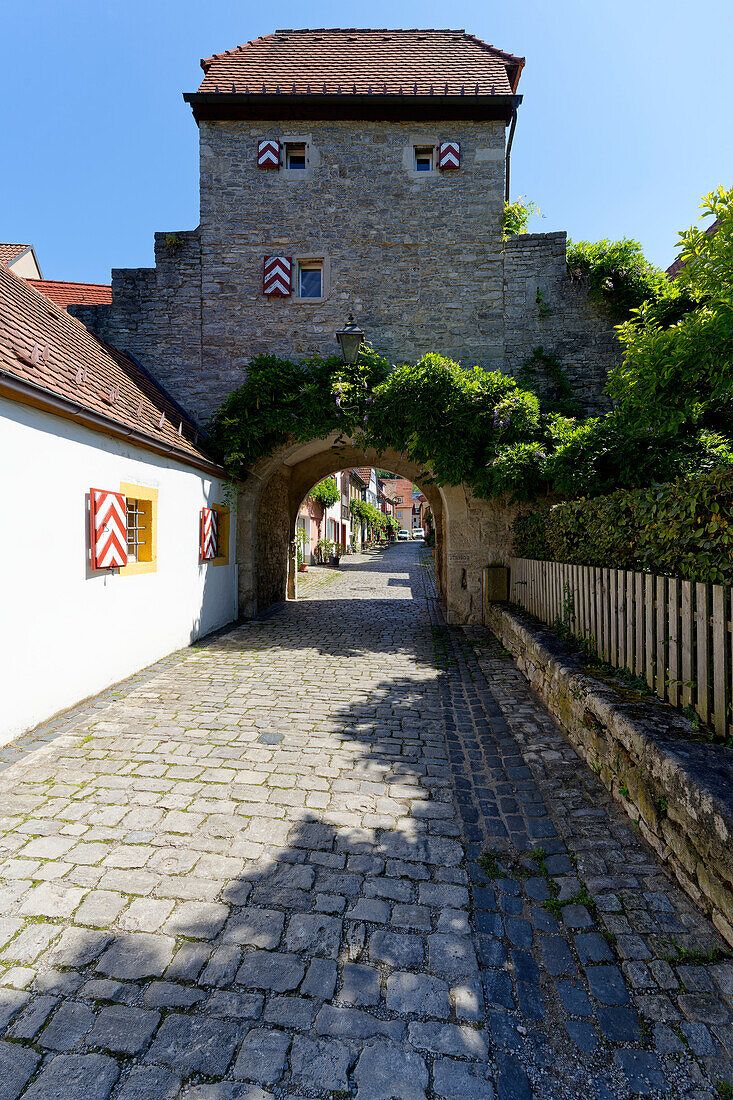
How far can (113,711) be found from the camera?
488 centimetres

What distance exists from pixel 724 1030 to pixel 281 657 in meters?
5.88

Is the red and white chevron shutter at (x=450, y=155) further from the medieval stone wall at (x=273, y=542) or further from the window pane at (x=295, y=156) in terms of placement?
the medieval stone wall at (x=273, y=542)

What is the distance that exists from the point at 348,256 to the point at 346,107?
2706 millimetres

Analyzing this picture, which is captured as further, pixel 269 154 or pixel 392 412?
pixel 269 154

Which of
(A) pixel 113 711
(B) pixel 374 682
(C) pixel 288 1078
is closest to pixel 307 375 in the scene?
(B) pixel 374 682

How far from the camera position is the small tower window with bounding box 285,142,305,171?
10062 millimetres

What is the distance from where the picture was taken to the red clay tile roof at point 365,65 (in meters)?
10.0

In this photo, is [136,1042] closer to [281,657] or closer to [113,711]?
[113,711]

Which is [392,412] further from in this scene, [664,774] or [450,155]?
[664,774]

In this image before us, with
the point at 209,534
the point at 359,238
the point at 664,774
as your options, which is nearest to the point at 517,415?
the point at 359,238

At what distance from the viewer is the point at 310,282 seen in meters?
10.1

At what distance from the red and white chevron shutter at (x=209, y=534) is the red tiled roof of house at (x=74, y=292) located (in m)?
7.25

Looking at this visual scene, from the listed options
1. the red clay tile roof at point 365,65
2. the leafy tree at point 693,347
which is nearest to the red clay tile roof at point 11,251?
the red clay tile roof at point 365,65

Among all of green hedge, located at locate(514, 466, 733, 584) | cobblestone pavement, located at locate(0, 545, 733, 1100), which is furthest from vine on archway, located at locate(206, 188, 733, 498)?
cobblestone pavement, located at locate(0, 545, 733, 1100)
